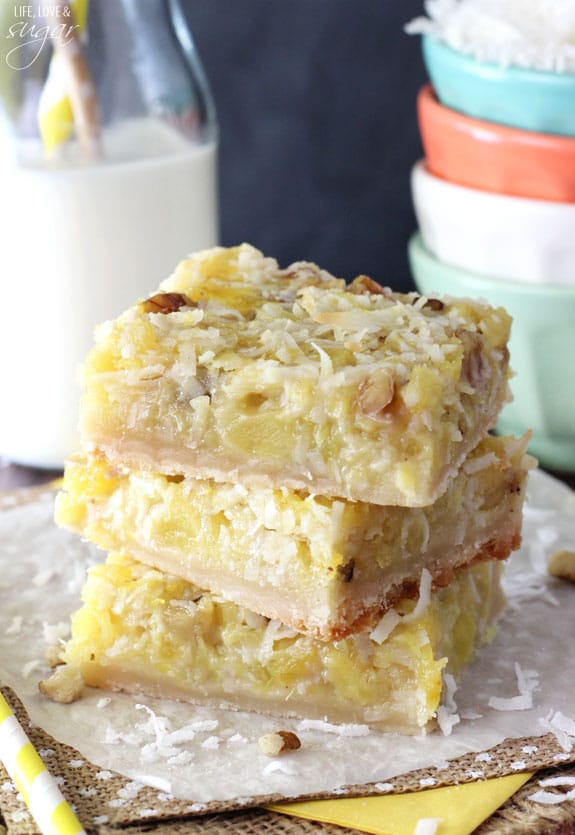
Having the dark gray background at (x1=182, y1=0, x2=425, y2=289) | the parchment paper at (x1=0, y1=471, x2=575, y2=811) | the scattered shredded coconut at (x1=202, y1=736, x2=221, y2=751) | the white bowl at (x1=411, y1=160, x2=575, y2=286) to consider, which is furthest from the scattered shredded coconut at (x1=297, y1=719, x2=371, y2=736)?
the dark gray background at (x1=182, y1=0, x2=425, y2=289)

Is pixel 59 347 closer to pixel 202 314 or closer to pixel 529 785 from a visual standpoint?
pixel 202 314

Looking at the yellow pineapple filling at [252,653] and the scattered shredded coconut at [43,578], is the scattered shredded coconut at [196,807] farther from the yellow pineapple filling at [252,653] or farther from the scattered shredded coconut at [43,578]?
the scattered shredded coconut at [43,578]

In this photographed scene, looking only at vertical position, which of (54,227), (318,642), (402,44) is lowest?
(318,642)

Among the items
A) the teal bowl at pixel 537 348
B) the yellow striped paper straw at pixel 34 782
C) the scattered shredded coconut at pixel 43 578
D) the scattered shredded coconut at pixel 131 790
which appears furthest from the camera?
the teal bowl at pixel 537 348

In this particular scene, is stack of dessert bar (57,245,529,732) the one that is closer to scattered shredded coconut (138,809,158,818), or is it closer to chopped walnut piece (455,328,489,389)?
chopped walnut piece (455,328,489,389)

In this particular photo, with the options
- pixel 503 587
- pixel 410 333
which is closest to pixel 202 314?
pixel 410 333

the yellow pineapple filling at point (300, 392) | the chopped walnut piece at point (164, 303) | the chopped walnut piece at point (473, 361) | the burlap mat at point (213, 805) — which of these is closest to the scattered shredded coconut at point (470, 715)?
the burlap mat at point (213, 805)
